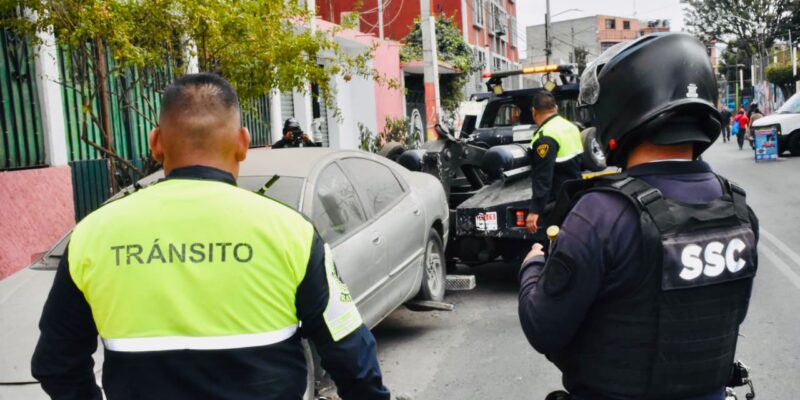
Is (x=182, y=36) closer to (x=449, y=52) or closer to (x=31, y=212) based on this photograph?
(x=31, y=212)

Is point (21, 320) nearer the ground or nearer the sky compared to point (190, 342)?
nearer the ground

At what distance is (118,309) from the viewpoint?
74.4 inches

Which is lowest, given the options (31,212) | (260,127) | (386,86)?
(31,212)

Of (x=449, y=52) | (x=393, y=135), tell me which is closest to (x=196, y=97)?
(x=393, y=135)

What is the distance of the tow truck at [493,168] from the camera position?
746 centimetres

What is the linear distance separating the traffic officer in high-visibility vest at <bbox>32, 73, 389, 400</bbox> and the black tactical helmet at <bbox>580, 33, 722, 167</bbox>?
86cm

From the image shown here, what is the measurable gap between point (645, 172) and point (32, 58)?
8.39 meters

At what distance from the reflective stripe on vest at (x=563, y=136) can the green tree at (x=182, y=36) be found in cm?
273

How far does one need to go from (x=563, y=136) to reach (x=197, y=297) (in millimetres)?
5300

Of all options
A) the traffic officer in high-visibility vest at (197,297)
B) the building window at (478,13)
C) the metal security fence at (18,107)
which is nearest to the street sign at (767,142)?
the building window at (478,13)

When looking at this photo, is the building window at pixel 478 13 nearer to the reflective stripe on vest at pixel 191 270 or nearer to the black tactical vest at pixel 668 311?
the black tactical vest at pixel 668 311

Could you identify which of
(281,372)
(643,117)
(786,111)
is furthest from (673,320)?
(786,111)

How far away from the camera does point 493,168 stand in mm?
8016

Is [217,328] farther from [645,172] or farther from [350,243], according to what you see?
[350,243]
